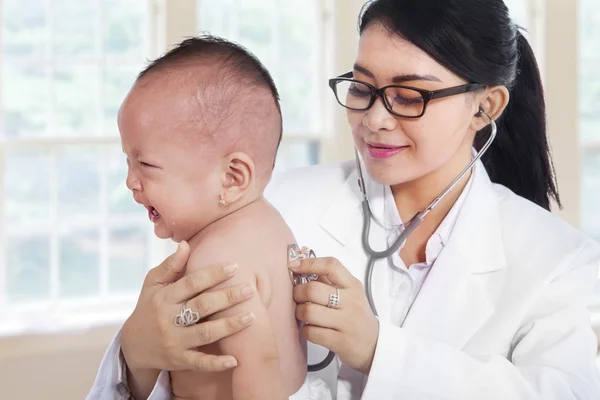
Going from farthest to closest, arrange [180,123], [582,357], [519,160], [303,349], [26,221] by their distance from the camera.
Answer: [26,221], [519,160], [582,357], [303,349], [180,123]

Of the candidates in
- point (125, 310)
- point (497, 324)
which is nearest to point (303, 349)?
point (497, 324)

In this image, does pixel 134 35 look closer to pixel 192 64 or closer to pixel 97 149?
pixel 97 149

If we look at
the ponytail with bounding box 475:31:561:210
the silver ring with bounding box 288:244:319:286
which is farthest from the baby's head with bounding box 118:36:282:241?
the ponytail with bounding box 475:31:561:210

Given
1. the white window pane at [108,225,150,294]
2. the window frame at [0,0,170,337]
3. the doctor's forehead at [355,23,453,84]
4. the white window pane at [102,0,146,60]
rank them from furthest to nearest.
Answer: the white window pane at [108,225,150,294]
the white window pane at [102,0,146,60]
the window frame at [0,0,170,337]
the doctor's forehead at [355,23,453,84]

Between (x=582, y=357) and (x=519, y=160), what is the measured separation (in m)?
0.60

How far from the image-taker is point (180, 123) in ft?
4.51

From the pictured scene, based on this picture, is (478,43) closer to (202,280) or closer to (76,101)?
(202,280)

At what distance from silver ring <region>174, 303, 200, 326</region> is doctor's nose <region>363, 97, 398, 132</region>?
22.2 inches

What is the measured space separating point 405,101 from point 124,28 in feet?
7.80

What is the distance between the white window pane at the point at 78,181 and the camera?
3.68 meters

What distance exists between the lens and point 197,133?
1376mm

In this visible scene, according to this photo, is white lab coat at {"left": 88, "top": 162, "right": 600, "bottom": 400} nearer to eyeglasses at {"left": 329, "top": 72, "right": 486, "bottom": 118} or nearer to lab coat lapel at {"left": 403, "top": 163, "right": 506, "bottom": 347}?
lab coat lapel at {"left": 403, "top": 163, "right": 506, "bottom": 347}

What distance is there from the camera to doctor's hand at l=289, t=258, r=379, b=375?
1.39 metres

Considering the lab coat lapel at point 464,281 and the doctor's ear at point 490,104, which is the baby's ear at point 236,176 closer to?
the lab coat lapel at point 464,281
